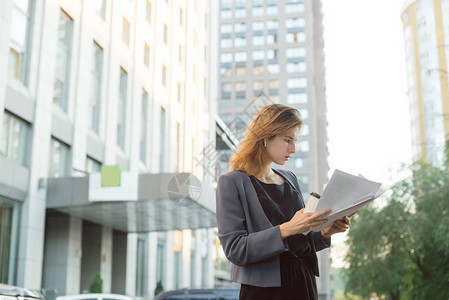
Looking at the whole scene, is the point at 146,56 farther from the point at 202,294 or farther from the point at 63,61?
the point at 202,294

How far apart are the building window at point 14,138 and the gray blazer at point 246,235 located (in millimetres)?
13497

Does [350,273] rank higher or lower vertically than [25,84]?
lower

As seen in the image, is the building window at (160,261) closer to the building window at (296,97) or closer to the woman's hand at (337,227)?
the woman's hand at (337,227)

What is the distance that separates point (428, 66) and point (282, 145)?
41.1 feet

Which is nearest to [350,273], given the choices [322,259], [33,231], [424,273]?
[424,273]

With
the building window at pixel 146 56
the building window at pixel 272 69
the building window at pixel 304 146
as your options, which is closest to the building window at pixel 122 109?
the building window at pixel 146 56

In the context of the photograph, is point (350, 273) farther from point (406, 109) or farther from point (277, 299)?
point (277, 299)

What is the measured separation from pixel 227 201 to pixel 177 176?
13875mm

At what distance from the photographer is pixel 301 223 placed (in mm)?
2090

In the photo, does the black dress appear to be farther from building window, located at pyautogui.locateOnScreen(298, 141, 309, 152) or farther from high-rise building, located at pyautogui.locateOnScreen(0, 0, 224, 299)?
building window, located at pyautogui.locateOnScreen(298, 141, 309, 152)

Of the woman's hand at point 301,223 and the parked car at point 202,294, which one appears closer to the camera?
the woman's hand at point 301,223

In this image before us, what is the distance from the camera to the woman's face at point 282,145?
7.66 feet

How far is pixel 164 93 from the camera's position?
28.9 meters

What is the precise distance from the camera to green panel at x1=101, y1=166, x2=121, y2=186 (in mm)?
16938
